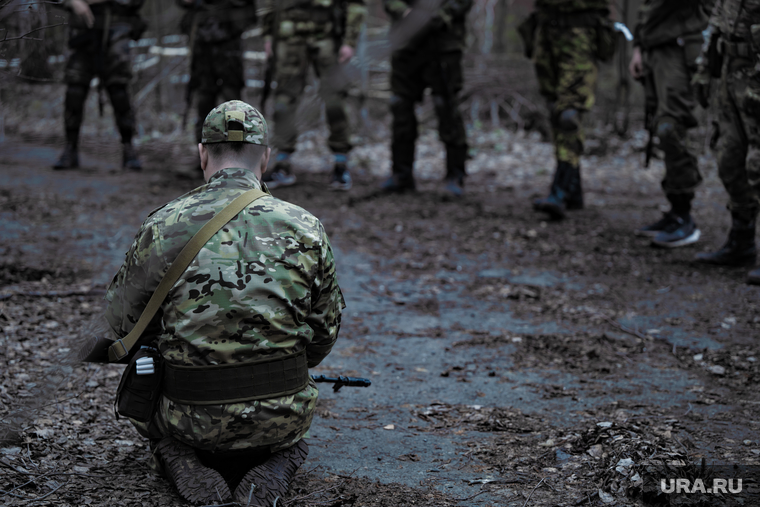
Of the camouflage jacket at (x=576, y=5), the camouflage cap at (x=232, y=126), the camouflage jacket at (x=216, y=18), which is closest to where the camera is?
the camouflage cap at (x=232, y=126)

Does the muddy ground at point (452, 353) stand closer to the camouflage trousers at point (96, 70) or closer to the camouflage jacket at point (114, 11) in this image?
the camouflage trousers at point (96, 70)

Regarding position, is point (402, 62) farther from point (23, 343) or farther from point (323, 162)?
point (23, 343)

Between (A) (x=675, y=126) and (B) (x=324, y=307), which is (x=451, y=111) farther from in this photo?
(B) (x=324, y=307)

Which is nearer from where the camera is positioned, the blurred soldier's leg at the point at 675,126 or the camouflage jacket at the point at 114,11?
the blurred soldier's leg at the point at 675,126

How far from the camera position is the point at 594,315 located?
12.4 feet

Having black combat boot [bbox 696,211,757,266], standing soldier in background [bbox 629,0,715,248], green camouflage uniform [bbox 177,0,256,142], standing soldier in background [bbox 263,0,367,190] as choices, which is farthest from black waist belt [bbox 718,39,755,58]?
green camouflage uniform [bbox 177,0,256,142]

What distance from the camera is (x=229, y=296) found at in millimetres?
1893

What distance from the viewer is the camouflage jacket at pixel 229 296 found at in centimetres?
190

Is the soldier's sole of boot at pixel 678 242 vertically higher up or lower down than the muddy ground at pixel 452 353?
higher up

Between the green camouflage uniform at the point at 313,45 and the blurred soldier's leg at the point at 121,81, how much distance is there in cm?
139

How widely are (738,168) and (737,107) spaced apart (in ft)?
1.37

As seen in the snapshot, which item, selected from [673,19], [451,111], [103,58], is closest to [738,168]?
[673,19]

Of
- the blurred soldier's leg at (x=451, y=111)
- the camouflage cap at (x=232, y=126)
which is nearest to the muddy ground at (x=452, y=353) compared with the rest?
the blurred soldier's leg at (x=451, y=111)

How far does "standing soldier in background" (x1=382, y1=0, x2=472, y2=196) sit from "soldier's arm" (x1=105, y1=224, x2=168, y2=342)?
176 inches
